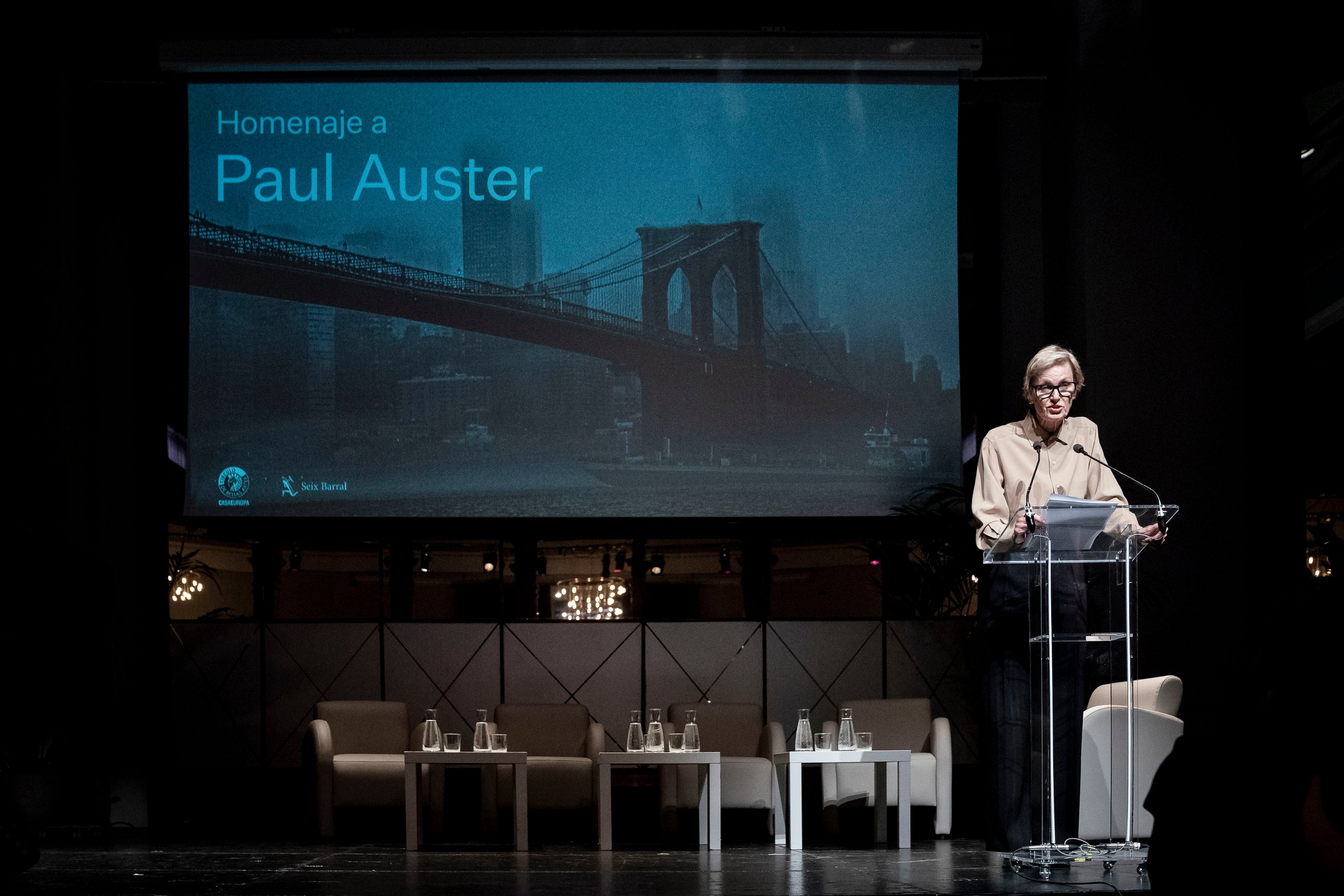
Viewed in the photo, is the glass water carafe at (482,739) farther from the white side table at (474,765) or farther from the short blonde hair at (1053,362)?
the short blonde hair at (1053,362)

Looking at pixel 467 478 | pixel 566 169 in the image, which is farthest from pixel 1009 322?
pixel 467 478

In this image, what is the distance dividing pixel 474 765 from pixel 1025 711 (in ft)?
8.51

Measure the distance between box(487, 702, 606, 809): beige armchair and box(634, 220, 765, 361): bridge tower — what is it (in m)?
2.21

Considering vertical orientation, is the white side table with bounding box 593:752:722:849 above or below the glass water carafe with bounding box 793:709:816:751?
below

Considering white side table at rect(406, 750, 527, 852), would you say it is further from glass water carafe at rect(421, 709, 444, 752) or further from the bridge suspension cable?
the bridge suspension cable

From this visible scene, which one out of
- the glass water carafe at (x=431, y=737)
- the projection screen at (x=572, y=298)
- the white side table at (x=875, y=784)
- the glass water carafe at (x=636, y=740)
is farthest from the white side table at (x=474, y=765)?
the projection screen at (x=572, y=298)

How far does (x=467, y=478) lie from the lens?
23.7 ft

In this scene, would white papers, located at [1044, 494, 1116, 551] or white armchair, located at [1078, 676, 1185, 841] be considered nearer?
white papers, located at [1044, 494, 1116, 551]

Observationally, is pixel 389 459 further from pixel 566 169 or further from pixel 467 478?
pixel 566 169

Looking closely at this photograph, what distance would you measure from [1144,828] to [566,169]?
15.3 feet

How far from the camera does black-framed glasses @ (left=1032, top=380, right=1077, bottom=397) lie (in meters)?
4.55

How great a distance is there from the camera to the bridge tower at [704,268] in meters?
7.38

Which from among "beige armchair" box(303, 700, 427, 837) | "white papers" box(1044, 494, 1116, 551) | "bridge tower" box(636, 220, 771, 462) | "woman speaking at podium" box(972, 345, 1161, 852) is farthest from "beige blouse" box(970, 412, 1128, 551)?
"beige armchair" box(303, 700, 427, 837)

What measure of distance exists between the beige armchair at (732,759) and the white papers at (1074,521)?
8.45 feet
